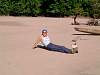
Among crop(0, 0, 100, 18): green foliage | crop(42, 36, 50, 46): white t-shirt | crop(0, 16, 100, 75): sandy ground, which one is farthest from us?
crop(0, 0, 100, 18): green foliage

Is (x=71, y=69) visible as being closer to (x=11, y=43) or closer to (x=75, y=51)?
(x=75, y=51)

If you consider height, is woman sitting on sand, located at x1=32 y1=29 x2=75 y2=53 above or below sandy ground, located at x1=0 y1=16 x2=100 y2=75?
above

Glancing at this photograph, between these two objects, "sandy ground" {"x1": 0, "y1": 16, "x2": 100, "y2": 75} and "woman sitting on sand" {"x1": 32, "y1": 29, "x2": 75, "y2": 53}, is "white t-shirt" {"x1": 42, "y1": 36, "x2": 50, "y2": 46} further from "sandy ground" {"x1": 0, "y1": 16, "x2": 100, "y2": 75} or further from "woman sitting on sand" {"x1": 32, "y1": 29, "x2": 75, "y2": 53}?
"sandy ground" {"x1": 0, "y1": 16, "x2": 100, "y2": 75}

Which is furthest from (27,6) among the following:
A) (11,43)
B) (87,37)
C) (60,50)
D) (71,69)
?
(71,69)

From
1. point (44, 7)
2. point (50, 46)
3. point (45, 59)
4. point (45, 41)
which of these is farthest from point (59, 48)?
point (44, 7)

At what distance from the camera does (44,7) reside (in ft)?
94.9

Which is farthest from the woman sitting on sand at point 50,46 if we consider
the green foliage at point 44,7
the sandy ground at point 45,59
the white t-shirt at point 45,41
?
the green foliage at point 44,7

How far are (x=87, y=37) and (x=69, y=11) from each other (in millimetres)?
12627

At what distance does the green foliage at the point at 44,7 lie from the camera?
28.1 metres

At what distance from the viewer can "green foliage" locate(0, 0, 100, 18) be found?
28125mm

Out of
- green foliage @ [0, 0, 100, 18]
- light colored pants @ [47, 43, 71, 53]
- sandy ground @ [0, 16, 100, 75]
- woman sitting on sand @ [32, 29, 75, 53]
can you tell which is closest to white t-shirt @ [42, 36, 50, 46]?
woman sitting on sand @ [32, 29, 75, 53]

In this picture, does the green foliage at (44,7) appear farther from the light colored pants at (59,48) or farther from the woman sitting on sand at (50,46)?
the light colored pants at (59,48)

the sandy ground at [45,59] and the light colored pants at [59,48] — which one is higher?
the light colored pants at [59,48]

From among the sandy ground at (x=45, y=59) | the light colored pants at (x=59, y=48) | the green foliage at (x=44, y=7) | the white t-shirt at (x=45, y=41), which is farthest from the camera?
the green foliage at (x=44, y=7)
